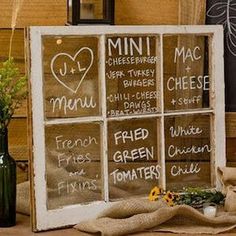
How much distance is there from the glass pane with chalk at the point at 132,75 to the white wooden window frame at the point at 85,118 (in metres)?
0.02

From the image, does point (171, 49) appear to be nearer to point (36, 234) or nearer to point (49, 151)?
point (49, 151)

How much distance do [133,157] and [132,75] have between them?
21cm

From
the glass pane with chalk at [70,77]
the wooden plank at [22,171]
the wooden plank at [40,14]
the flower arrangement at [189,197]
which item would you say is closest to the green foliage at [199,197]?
the flower arrangement at [189,197]

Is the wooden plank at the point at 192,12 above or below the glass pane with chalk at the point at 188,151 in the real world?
above

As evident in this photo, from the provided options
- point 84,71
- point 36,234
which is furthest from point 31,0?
point 36,234

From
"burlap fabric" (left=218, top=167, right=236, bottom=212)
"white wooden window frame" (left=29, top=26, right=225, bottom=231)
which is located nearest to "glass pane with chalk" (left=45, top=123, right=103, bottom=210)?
"white wooden window frame" (left=29, top=26, right=225, bottom=231)

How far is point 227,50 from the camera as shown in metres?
1.76

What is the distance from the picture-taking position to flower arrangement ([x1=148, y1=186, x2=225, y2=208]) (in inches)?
62.9

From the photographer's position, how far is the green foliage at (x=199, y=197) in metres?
1.61

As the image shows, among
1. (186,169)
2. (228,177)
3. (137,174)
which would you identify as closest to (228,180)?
(228,177)

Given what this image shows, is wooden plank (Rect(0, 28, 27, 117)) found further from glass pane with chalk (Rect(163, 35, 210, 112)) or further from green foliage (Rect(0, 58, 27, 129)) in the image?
glass pane with chalk (Rect(163, 35, 210, 112))

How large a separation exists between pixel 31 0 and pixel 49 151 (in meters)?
0.45

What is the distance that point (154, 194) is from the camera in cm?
161

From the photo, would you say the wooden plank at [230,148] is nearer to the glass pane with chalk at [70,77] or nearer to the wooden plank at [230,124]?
the wooden plank at [230,124]
